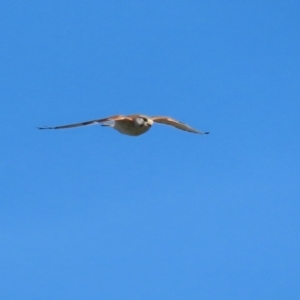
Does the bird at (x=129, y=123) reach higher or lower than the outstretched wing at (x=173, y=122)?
lower

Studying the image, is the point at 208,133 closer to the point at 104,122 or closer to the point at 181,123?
the point at 181,123

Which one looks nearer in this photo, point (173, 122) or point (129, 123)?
point (129, 123)

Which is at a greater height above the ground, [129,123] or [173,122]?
[173,122]

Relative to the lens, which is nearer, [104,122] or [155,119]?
[104,122]

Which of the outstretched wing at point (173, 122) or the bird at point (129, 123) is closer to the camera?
the bird at point (129, 123)

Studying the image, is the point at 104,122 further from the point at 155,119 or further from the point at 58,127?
the point at 155,119

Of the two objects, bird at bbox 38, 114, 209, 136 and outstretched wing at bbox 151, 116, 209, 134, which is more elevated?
outstretched wing at bbox 151, 116, 209, 134

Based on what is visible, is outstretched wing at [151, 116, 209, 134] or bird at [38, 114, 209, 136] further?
outstretched wing at [151, 116, 209, 134]

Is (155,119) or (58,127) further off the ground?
(155,119)

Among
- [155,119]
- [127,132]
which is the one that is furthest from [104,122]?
[155,119]
